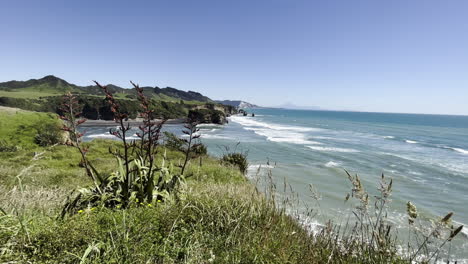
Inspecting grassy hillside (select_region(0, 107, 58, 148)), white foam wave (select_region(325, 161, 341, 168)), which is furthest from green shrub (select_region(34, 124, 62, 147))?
white foam wave (select_region(325, 161, 341, 168))

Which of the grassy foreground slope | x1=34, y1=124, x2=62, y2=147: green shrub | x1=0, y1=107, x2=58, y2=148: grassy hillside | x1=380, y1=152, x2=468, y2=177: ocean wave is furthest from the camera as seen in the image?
x1=380, y1=152, x2=468, y2=177: ocean wave

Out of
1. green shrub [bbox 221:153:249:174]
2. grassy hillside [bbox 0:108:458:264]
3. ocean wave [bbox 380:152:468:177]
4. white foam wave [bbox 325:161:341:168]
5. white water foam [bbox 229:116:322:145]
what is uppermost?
grassy hillside [bbox 0:108:458:264]

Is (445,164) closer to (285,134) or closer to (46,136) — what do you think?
(285,134)

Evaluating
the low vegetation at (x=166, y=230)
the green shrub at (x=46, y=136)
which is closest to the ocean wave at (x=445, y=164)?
the low vegetation at (x=166, y=230)

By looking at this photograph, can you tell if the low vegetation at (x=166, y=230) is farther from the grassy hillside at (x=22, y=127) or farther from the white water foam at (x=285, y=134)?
the white water foam at (x=285, y=134)

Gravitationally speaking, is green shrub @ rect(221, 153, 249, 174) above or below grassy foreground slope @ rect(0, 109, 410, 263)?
below

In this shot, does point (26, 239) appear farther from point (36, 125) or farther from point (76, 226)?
point (36, 125)

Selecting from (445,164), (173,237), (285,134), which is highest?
(173,237)

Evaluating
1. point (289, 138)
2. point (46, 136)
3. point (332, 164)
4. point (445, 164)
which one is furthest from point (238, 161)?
point (289, 138)

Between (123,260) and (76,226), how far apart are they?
2.35 feet

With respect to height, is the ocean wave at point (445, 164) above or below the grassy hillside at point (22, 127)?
below

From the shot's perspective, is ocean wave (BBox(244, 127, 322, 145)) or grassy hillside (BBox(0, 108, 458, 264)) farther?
ocean wave (BBox(244, 127, 322, 145))

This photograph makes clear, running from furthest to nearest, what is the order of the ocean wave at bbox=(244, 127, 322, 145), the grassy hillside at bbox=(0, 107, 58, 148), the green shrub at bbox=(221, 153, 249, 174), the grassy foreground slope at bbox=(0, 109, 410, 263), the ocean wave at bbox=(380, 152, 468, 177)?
the ocean wave at bbox=(244, 127, 322, 145)
the ocean wave at bbox=(380, 152, 468, 177)
the grassy hillside at bbox=(0, 107, 58, 148)
the green shrub at bbox=(221, 153, 249, 174)
the grassy foreground slope at bbox=(0, 109, 410, 263)

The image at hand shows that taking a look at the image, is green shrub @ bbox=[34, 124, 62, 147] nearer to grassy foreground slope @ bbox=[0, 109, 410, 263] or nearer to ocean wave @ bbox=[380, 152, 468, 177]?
grassy foreground slope @ bbox=[0, 109, 410, 263]
